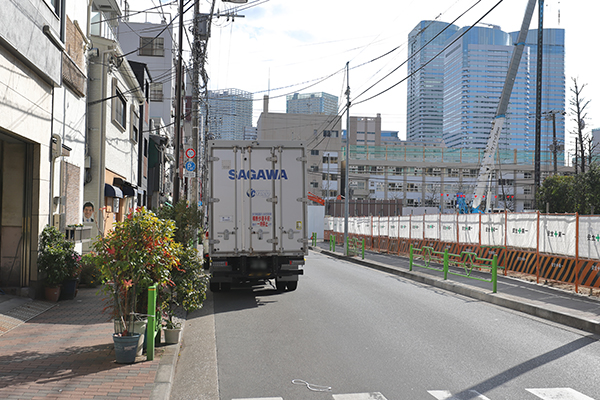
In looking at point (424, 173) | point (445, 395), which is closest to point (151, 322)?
point (445, 395)

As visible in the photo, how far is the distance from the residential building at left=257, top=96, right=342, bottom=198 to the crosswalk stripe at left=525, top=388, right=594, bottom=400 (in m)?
82.6

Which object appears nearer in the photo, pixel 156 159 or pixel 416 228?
pixel 416 228

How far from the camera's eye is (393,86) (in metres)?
20.3

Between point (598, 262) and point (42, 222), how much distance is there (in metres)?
13.4

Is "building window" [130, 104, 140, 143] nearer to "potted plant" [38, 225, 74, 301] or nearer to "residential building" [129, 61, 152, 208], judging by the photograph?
"residential building" [129, 61, 152, 208]

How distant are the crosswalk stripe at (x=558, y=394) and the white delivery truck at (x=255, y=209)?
744 centimetres

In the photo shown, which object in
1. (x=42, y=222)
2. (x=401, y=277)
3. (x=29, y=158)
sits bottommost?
(x=401, y=277)

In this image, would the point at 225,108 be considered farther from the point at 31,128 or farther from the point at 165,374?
the point at 165,374

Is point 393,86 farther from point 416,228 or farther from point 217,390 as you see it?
point 217,390

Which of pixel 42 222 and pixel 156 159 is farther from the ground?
pixel 156 159

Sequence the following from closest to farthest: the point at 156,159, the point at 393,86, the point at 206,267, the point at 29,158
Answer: the point at 29,158 < the point at 206,267 < the point at 393,86 < the point at 156,159

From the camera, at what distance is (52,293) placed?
34.4 ft

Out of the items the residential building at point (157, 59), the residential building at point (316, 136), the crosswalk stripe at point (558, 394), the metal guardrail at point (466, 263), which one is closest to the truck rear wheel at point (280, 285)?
the metal guardrail at point (466, 263)

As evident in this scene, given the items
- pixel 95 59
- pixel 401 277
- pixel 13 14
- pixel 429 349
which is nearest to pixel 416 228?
pixel 401 277
